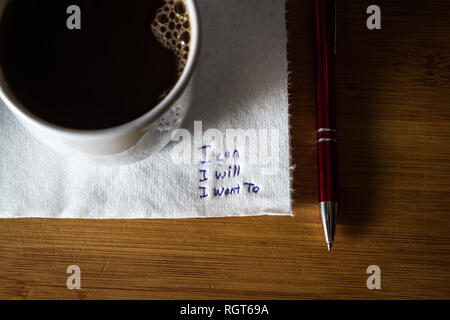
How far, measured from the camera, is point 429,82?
51 cm

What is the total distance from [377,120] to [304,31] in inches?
5.4

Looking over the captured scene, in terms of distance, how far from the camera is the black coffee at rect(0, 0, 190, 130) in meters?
0.39

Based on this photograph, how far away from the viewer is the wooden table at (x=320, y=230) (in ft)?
1.54

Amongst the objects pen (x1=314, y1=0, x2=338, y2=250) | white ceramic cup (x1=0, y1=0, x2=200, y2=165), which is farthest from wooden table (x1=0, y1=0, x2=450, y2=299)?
white ceramic cup (x1=0, y1=0, x2=200, y2=165)

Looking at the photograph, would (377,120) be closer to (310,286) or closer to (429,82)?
(429,82)

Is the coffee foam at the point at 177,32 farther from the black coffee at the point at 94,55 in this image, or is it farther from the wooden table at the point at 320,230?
the wooden table at the point at 320,230

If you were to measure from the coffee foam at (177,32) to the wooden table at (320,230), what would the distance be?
15cm

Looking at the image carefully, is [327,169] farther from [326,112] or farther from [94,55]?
[94,55]

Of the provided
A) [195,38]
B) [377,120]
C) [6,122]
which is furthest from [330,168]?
[6,122]

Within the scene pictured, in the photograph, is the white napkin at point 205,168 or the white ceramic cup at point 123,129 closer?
the white ceramic cup at point 123,129

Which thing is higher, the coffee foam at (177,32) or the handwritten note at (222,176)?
the coffee foam at (177,32)

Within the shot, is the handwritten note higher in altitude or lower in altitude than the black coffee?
lower

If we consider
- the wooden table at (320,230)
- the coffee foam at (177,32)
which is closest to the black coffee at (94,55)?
the coffee foam at (177,32)

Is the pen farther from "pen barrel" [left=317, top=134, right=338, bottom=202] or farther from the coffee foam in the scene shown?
the coffee foam
